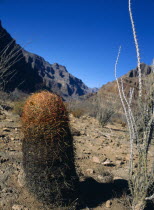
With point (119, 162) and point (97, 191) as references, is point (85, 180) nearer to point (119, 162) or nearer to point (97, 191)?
point (97, 191)

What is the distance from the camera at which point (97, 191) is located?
13.9ft

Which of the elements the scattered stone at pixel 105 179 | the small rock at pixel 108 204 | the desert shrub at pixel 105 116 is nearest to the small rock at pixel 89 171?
the scattered stone at pixel 105 179

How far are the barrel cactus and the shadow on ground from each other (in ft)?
1.92

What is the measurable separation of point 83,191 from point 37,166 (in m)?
1.33

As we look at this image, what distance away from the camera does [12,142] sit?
6.60 metres

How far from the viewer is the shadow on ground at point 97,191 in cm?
383

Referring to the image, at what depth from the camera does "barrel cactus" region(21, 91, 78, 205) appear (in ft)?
10.5

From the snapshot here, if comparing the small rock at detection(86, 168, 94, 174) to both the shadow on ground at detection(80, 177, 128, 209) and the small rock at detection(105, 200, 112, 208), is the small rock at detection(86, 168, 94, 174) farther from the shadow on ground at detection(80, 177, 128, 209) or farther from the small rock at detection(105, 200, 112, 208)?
the small rock at detection(105, 200, 112, 208)

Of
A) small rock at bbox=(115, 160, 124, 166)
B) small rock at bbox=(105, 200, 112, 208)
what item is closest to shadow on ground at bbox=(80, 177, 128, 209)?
small rock at bbox=(105, 200, 112, 208)

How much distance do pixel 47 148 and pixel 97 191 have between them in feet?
5.58

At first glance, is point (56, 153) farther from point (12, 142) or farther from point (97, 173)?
point (12, 142)

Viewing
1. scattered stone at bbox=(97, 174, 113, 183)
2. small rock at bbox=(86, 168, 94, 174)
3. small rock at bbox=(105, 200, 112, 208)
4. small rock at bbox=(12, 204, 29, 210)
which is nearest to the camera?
small rock at bbox=(12, 204, 29, 210)

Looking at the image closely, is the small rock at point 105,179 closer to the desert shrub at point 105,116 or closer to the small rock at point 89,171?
the small rock at point 89,171

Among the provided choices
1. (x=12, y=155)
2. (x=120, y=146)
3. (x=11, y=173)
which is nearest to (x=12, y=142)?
(x=12, y=155)
